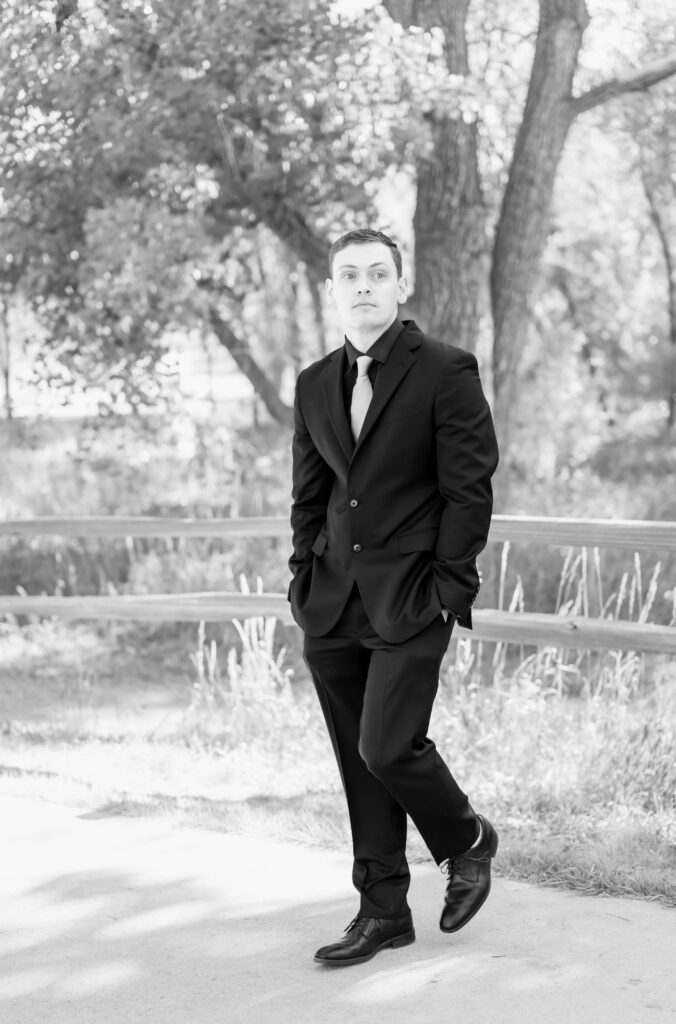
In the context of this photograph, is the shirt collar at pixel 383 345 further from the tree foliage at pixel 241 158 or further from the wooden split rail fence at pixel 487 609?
the tree foliage at pixel 241 158

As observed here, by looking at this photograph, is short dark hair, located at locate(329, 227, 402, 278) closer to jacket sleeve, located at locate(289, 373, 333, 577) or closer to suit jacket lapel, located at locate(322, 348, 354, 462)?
suit jacket lapel, located at locate(322, 348, 354, 462)

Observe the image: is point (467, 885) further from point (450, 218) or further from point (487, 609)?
point (450, 218)

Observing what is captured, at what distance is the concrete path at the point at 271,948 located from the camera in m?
3.48

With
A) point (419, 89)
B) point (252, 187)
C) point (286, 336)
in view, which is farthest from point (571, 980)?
point (286, 336)

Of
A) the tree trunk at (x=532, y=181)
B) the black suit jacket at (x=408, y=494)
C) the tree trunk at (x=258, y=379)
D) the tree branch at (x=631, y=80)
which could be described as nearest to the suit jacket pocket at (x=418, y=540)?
the black suit jacket at (x=408, y=494)

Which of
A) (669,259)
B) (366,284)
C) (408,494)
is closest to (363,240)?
(366,284)

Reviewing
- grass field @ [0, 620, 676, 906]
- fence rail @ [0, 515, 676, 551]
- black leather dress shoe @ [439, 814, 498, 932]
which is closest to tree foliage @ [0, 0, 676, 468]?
fence rail @ [0, 515, 676, 551]

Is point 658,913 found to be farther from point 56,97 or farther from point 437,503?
point 56,97

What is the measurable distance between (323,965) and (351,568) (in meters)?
1.05

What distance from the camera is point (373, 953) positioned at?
3816 mm

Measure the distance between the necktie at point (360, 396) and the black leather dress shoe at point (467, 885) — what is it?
114 cm

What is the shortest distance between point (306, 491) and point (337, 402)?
29 cm

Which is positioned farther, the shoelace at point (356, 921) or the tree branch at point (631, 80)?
the tree branch at point (631, 80)

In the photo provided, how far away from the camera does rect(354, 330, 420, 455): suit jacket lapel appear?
377 centimetres
